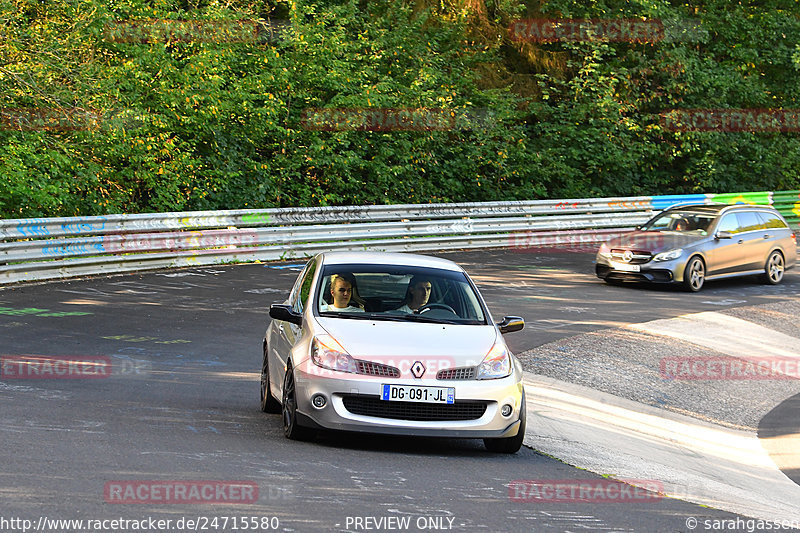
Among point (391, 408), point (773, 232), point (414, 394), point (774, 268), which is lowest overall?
point (774, 268)

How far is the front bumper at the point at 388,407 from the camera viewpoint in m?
8.12

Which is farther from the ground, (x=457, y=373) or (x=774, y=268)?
(x=457, y=373)

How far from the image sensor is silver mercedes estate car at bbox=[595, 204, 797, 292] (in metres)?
20.7

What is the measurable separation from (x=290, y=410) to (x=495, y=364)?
157 cm

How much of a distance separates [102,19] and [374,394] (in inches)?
649

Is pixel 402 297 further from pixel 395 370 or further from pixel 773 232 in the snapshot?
pixel 773 232

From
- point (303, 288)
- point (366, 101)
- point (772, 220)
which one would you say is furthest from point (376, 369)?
point (366, 101)

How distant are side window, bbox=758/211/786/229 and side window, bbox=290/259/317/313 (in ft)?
49.2

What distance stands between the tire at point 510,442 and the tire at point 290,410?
1431 millimetres

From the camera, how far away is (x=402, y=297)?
960 centimetres

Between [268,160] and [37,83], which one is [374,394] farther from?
[268,160]

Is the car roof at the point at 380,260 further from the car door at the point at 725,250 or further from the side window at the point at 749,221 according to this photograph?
the side window at the point at 749,221

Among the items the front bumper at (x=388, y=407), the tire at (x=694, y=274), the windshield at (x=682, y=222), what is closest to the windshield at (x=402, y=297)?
the front bumper at (x=388, y=407)

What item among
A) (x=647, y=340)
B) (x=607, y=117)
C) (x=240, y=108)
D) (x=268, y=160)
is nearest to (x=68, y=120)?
(x=240, y=108)
